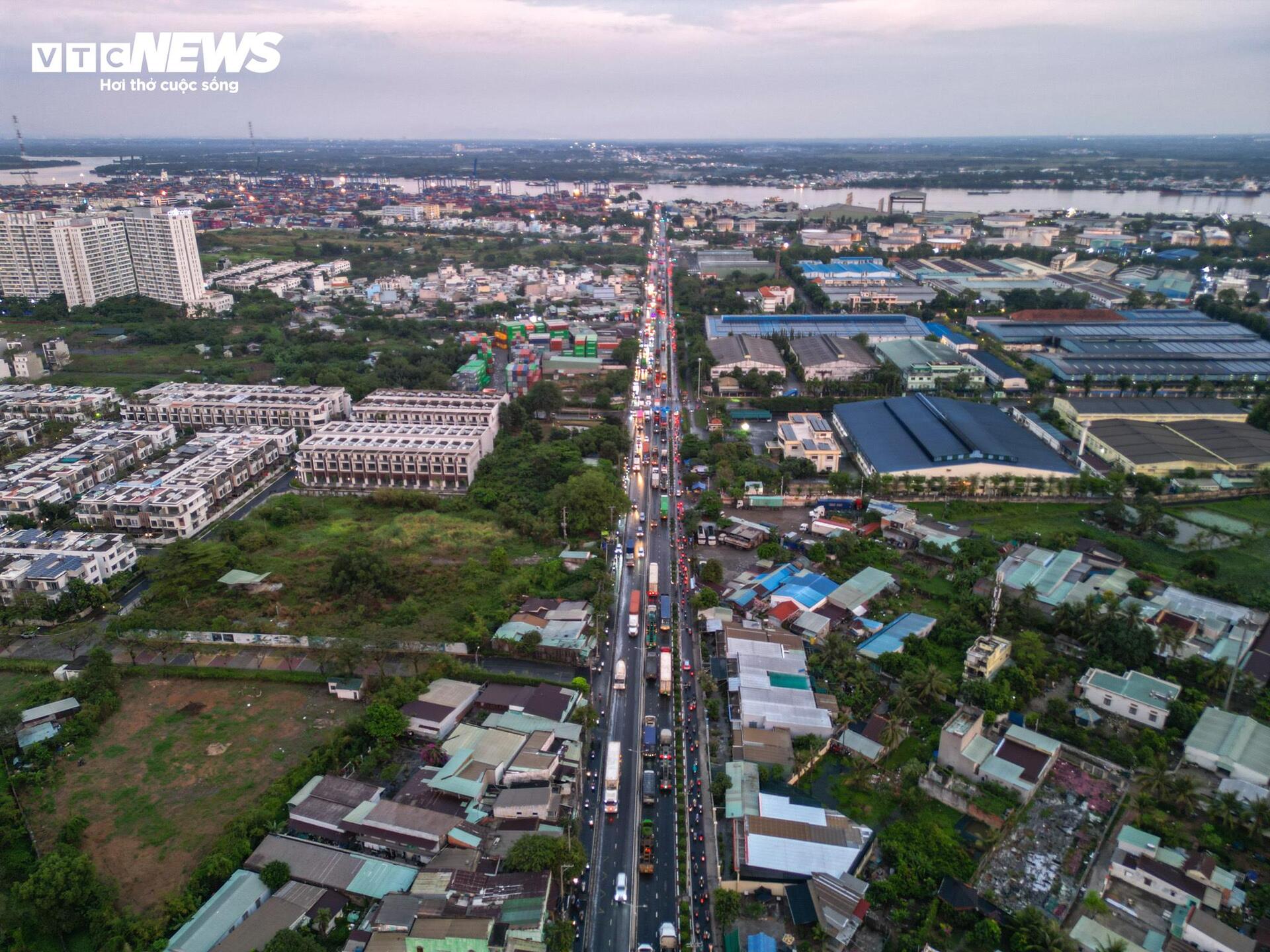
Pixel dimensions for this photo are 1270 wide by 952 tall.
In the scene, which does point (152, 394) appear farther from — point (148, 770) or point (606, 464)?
point (148, 770)

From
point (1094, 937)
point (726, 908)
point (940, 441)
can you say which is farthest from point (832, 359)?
point (726, 908)

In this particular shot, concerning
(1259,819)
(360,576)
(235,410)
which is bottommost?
(1259,819)

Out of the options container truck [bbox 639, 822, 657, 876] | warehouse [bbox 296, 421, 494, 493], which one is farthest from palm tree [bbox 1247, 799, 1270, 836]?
warehouse [bbox 296, 421, 494, 493]

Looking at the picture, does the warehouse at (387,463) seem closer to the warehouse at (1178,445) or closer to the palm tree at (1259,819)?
the palm tree at (1259,819)

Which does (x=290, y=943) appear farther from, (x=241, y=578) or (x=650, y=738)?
(x=241, y=578)

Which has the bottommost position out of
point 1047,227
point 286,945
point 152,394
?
point 286,945

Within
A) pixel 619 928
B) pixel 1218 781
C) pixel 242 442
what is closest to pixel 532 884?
pixel 619 928
